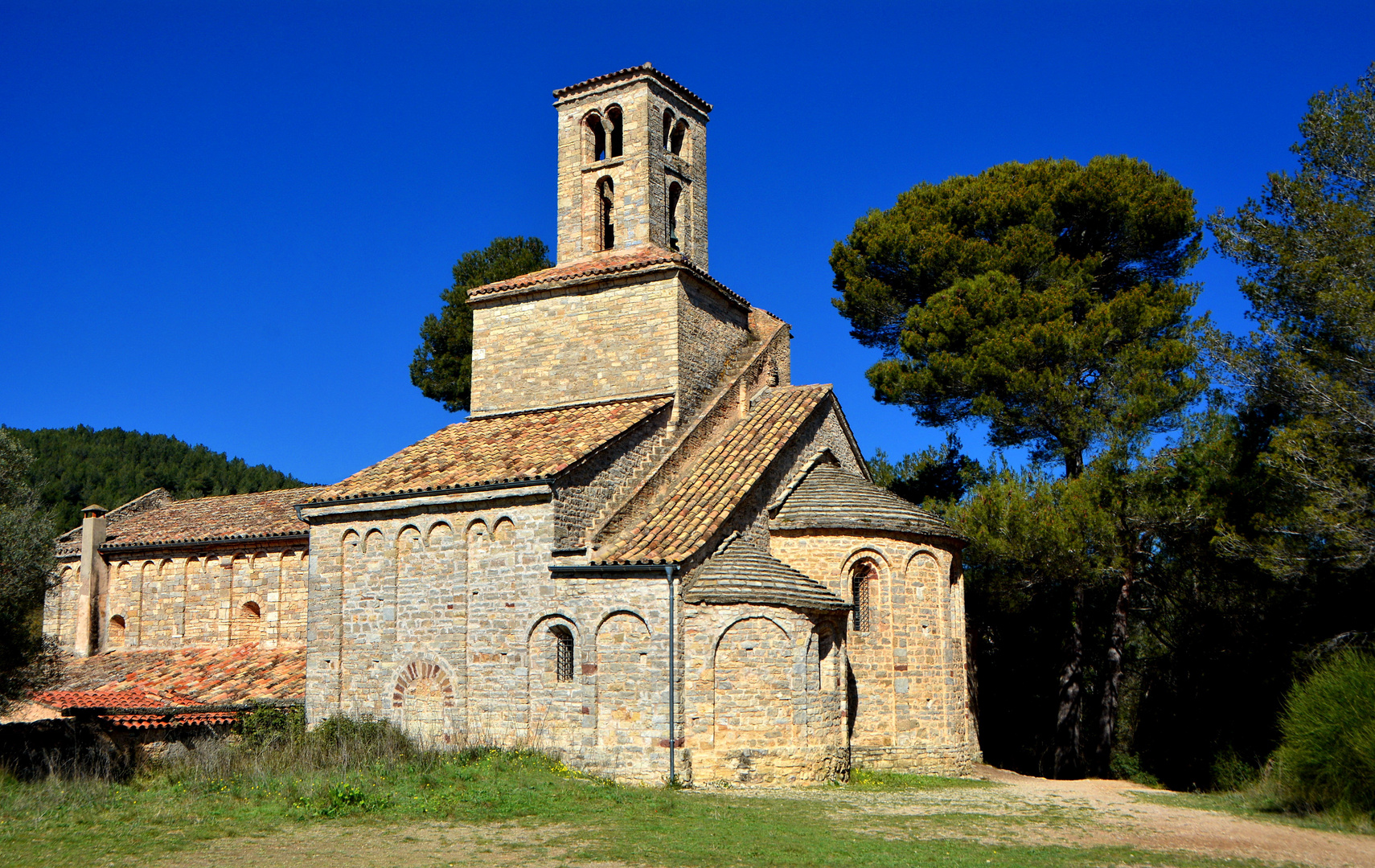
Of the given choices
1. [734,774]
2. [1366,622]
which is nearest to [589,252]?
[734,774]

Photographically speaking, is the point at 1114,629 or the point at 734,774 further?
the point at 1114,629

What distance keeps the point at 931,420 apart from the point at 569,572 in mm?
11111

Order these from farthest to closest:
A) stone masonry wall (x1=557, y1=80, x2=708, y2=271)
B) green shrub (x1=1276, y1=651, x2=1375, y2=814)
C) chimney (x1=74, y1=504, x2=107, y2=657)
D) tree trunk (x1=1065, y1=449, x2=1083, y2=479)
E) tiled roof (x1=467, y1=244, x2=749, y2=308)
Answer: chimney (x1=74, y1=504, x2=107, y2=657)
tree trunk (x1=1065, y1=449, x2=1083, y2=479)
stone masonry wall (x1=557, y1=80, x2=708, y2=271)
tiled roof (x1=467, y1=244, x2=749, y2=308)
green shrub (x1=1276, y1=651, x2=1375, y2=814)

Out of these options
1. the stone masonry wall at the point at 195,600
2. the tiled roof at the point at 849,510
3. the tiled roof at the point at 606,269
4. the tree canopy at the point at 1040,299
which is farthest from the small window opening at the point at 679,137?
the stone masonry wall at the point at 195,600

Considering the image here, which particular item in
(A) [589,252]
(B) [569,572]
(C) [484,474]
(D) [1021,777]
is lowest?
(D) [1021,777]

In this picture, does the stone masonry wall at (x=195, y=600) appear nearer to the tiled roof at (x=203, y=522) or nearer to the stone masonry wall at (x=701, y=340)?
the tiled roof at (x=203, y=522)

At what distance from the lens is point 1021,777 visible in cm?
1916

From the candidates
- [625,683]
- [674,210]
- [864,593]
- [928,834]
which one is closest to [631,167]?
[674,210]

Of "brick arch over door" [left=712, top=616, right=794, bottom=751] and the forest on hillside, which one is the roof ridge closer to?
"brick arch over door" [left=712, top=616, right=794, bottom=751]

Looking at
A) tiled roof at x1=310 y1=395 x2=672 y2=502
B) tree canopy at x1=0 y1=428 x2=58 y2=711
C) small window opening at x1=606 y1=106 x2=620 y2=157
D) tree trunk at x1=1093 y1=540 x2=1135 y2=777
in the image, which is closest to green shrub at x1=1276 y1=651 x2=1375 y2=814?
tree trunk at x1=1093 y1=540 x2=1135 y2=777

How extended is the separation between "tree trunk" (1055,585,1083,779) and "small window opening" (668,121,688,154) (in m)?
12.5

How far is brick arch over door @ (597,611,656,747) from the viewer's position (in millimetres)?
14727

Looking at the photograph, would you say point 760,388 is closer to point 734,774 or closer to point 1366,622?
point 734,774

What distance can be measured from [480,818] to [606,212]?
13475mm
